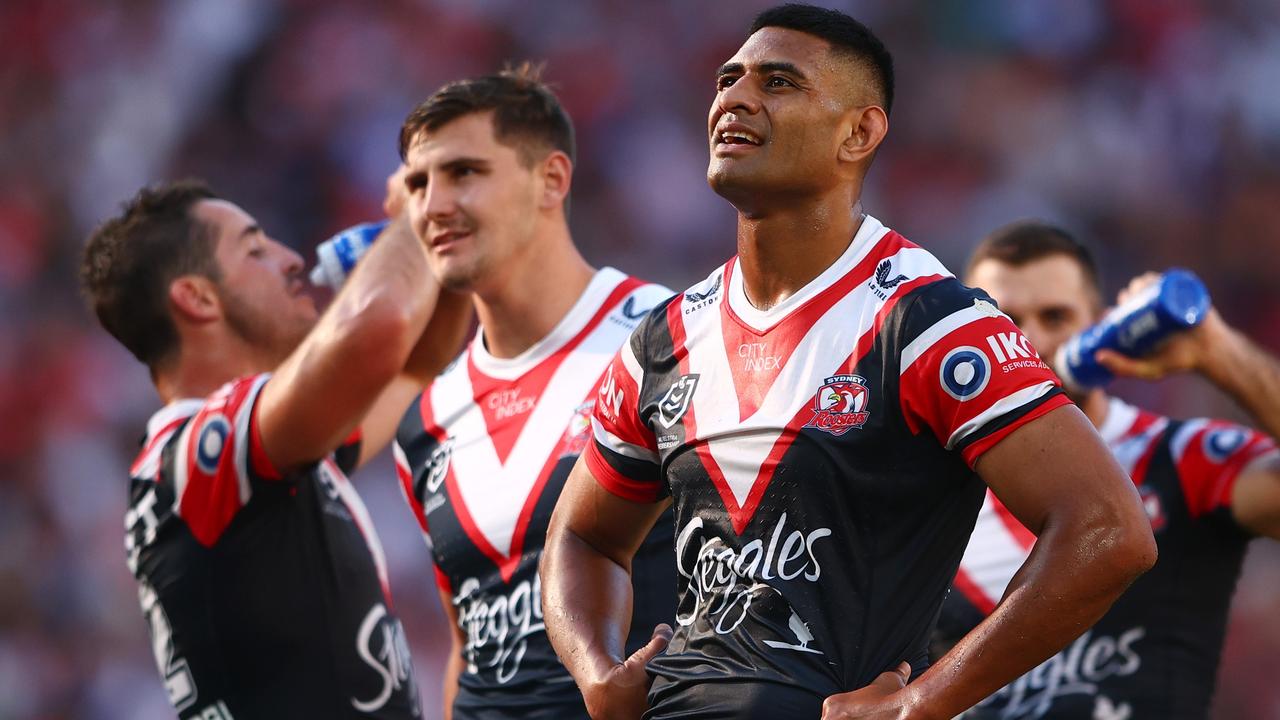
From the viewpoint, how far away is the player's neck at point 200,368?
510 centimetres

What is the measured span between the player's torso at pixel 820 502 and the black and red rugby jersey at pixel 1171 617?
2.02 meters

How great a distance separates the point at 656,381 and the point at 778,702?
733 mm

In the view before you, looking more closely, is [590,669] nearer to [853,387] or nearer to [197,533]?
[853,387]

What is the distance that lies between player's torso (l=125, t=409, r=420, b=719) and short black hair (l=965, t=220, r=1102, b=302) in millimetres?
2348

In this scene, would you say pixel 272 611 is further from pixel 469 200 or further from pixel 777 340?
pixel 777 340

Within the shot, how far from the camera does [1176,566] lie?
14.8ft

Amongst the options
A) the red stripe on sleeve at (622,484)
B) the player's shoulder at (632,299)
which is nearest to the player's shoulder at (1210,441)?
the player's shoulder at (632,299)

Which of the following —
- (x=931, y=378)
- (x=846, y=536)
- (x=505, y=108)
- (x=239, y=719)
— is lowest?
(x=239, y=719)

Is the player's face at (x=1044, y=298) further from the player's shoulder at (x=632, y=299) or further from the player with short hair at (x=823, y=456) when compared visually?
the player with short hair at (x=823, y=456)

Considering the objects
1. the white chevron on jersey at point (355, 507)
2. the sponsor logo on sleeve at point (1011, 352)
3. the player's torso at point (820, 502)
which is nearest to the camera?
the sponsor logo on sleeve at point (1011, 352)

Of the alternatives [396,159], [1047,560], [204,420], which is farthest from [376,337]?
[396,159]

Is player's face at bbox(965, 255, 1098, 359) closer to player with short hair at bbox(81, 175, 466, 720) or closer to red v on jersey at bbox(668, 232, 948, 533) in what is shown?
player with short hair at bbox(81, 175, 466, 720)

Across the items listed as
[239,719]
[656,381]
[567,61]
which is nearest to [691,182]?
[567,61]

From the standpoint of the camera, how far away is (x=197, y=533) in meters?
4.70
